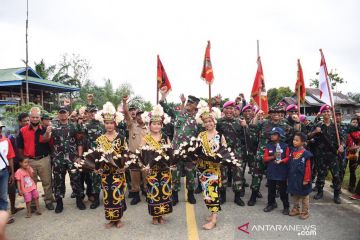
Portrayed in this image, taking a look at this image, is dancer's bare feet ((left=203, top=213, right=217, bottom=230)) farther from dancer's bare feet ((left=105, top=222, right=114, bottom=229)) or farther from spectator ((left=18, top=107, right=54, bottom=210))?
spectator ((left=18, top=107, right=54, bottom=210))

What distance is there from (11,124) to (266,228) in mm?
11408

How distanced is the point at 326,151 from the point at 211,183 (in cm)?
289

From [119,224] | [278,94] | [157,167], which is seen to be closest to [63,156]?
[119,224]

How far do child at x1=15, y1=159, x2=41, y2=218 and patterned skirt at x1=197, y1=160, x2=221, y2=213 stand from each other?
320 centimetres

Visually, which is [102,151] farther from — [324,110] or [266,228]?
[324,110]

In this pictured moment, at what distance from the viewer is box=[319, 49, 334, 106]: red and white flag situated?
590 centimetres

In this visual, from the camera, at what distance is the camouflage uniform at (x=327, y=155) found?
5.64 metres

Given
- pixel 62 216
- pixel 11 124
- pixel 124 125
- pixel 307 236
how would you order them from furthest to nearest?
pixel 11 124, pixel 124 125, pixel 62 216, pixel 307 236

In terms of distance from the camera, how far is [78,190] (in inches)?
217

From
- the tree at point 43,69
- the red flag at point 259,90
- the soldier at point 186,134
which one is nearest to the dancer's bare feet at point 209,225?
the soldier at point 186,134

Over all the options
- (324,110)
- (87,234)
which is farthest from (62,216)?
(324,110)

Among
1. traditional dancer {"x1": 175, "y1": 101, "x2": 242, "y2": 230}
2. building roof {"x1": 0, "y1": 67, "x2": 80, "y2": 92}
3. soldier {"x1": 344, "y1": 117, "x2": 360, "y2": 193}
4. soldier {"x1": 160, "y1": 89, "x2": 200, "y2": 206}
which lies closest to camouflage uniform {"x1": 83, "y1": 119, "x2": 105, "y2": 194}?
soldier {"x1": 160, "y1": 89, "x2": 200, "y2": 206}

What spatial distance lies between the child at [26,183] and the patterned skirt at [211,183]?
10.5 feet

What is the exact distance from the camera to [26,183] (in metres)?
5.22
